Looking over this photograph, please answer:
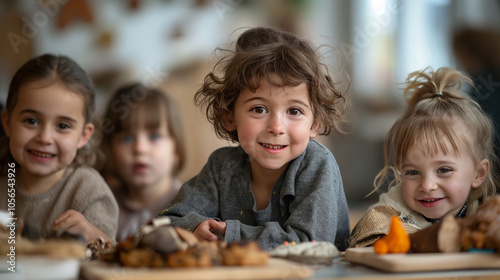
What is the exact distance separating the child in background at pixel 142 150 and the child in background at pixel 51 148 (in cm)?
81

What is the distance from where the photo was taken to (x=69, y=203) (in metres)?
1.43

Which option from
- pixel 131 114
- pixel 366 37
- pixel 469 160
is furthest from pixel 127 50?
pixel 469 160

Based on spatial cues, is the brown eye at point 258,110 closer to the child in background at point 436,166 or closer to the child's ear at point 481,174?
the child in background at point 436,166

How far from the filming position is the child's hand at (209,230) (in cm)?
112

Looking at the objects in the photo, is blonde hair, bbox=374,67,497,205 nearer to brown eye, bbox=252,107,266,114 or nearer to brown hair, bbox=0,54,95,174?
brown eye, bbox=252,107,266,114

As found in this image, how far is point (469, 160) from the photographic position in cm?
125

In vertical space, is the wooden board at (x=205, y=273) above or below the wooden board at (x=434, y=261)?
above

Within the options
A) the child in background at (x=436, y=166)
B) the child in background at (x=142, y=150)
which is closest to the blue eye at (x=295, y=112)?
the child in background at (x=436, y=166)

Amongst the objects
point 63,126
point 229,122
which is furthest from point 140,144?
point 229,122

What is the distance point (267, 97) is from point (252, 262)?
520 millimetres

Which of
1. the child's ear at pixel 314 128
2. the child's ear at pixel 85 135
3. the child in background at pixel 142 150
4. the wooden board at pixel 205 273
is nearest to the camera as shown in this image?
the wooden board at pixel 205 273

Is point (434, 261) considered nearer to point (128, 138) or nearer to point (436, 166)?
point (436, 166)

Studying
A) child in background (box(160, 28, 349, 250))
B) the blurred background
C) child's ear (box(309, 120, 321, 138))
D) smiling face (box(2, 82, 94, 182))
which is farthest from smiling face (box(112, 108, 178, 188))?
child's ear (box(309, 120, 321, 138))

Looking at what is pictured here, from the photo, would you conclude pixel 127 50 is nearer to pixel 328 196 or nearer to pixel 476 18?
pixel 328 196
